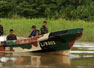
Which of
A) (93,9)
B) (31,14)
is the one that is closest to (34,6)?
(31,14)

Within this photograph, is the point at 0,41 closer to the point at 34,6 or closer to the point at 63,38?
the point at 63,38

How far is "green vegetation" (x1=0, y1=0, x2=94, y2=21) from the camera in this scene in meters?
39.5

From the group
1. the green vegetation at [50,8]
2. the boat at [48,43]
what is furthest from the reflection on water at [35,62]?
the green vegetation at [50,8]

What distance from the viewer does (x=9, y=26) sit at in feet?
93.9

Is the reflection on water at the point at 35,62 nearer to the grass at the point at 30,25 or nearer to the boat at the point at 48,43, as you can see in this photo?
the boat at the point at 48,43

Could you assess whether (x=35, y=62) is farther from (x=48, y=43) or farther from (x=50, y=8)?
(x=50, y=8)

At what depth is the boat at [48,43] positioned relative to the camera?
14.4 m

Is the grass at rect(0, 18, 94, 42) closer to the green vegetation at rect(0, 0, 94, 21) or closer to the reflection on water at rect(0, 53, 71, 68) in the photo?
the green vegetation at rect(0, 0, 94, 21)

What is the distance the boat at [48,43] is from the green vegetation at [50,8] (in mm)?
24102

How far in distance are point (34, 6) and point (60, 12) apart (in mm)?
3838

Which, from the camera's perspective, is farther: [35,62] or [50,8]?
[50,8]

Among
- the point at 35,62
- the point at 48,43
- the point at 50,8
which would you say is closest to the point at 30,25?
the point at 50,8

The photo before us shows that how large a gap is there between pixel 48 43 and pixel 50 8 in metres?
27.7

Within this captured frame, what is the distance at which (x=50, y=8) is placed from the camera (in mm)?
42344
